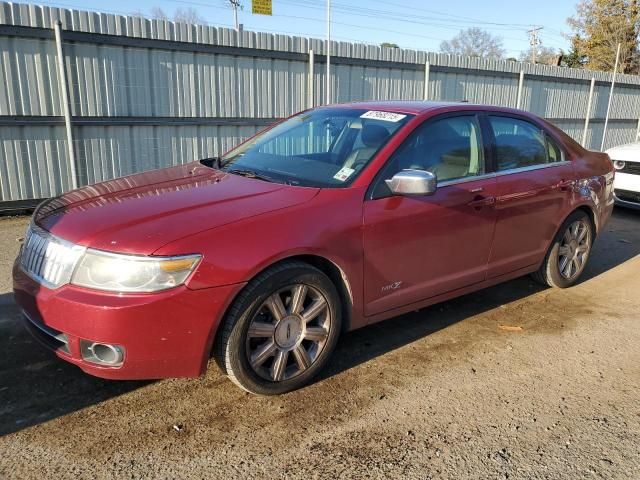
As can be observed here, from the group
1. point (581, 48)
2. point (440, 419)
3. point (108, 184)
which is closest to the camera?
point (440, 419)

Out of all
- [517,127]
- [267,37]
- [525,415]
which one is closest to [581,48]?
[267,37]

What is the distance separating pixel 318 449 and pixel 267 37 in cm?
769

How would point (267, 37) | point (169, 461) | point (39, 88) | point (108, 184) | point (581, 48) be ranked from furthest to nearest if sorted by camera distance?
point (581, 48)
point (267, 37)
point (39, 88)
point (108, 184)
point (169, 461)

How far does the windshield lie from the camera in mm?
3516

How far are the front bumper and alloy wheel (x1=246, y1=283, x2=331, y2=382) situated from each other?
28 cm

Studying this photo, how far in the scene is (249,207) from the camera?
2.99 meters

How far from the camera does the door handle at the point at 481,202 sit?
389 cm

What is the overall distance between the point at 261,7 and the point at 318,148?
7.43 meters

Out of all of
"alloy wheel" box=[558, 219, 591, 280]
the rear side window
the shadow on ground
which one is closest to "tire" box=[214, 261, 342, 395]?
the shadow on ground

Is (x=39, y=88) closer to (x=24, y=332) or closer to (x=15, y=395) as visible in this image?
(x=24, y=332)

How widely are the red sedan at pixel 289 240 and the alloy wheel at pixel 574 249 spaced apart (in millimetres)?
385

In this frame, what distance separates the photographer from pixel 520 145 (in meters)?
4.46

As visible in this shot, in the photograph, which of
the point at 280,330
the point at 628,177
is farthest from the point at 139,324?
the point at 628,177

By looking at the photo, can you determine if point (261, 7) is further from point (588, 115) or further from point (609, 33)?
point (609, 33)
